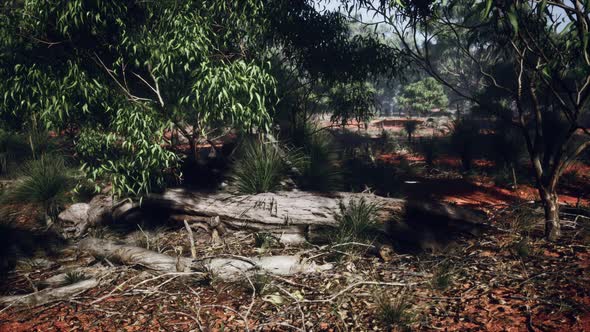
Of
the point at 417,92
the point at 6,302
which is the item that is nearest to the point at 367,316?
the point at 6,302

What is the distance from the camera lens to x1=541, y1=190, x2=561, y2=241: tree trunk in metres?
4.89

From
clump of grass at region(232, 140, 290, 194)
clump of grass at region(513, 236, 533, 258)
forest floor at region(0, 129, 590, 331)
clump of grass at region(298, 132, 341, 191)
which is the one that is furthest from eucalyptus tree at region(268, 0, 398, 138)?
clump of grass at region(513, 236, 533, 258)

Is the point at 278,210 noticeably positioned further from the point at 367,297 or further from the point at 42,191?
the point at 42,191

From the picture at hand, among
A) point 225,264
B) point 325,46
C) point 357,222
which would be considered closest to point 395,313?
point 357,222

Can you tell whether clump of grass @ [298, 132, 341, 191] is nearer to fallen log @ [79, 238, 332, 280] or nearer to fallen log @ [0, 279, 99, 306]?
fallen log @ [79, 238, 332, 280]

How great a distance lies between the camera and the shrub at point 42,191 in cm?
744

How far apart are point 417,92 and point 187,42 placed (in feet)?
106

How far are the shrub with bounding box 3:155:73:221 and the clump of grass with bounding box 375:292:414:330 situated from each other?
6.76m

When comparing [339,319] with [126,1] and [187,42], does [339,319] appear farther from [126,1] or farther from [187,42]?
[126,1]

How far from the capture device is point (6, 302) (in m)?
4.20

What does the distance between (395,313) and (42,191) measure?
724 centimetres

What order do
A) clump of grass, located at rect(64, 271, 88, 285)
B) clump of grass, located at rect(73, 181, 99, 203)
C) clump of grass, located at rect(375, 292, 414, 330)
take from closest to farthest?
clump of grass, located at rect(375, 292, 414, 330)
clump of grass, located at rect(64, 271, 88, 285)
clump of grass, located at rect(73, 181, 99, 203)

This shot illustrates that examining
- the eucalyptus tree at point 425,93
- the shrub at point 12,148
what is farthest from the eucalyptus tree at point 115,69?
the eucalyptus tree at point 425,93

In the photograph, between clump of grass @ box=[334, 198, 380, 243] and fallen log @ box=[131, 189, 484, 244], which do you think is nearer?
clump of grass @ box=[334, 198, 380, 243]
